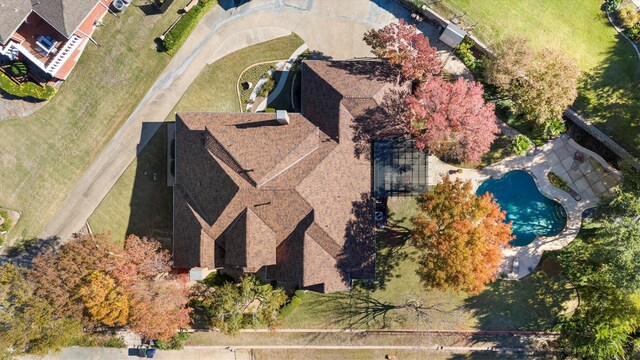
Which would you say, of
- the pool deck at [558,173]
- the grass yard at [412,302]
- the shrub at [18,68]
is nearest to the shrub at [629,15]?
the pool deck at [558,173]

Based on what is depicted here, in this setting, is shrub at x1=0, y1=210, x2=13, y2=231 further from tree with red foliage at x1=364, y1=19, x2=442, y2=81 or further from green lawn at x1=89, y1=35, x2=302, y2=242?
tree with red foliage at x1=364, y1=19, x2=442, y2=81

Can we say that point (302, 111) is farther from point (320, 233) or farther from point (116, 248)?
point (116, 248)

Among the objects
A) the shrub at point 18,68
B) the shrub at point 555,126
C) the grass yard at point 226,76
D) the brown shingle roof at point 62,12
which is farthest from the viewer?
the grass yard at point 226,76

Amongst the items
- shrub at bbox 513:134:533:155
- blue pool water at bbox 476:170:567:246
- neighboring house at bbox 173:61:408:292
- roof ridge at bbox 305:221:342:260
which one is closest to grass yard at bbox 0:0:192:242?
neighboring house at bbox 173:61:408:292

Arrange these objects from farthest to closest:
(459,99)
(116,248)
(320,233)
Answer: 1. (116,248)
2. (320,233)
3. (459,99)

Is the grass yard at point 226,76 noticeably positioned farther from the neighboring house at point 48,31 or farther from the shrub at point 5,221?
the shrub at point 5,221

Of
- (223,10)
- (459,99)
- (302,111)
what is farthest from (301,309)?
(223,10)
